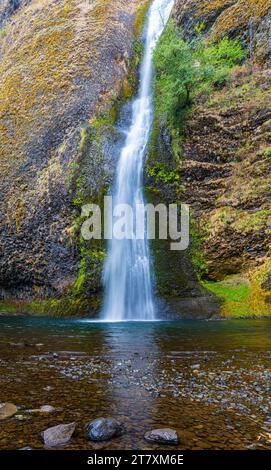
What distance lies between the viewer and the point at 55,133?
61.7 ft

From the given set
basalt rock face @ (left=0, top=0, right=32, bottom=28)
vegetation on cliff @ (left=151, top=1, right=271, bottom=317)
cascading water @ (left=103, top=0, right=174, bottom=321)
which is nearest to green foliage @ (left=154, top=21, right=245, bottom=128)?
vegetation on cliff @ (left=151, top=1, right=271, bottom=317)

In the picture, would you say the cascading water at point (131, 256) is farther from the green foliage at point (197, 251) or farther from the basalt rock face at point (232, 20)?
the basalt rock face at point (232, 20)

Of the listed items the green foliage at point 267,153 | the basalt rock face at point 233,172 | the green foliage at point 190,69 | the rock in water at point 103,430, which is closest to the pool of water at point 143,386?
the rock in water at point 103,430

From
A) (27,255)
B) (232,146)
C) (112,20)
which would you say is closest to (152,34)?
(112,20)

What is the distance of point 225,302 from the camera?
13289mm

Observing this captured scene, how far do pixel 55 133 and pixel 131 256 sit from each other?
827 cm

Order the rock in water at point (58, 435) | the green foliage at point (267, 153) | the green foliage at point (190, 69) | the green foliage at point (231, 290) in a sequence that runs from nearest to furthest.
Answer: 1. the rock in water at point (58, 435)
2. the green foliage at point (231, 290)
3. the green foliage at point (267, 153)
4. the green foliage at point (190, 69)

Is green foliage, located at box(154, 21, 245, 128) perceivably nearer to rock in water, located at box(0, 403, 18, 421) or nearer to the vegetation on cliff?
the vegetation on cliff

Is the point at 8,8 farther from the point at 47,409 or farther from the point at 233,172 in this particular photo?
the point at 47,409

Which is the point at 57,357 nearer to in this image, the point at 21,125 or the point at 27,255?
the point at 27,255

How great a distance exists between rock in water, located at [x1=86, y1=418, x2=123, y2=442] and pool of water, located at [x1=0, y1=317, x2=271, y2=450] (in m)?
0.06

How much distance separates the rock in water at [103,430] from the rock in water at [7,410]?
91cm

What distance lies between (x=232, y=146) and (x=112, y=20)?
14554 millimetres

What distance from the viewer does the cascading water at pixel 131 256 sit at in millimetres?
13953
